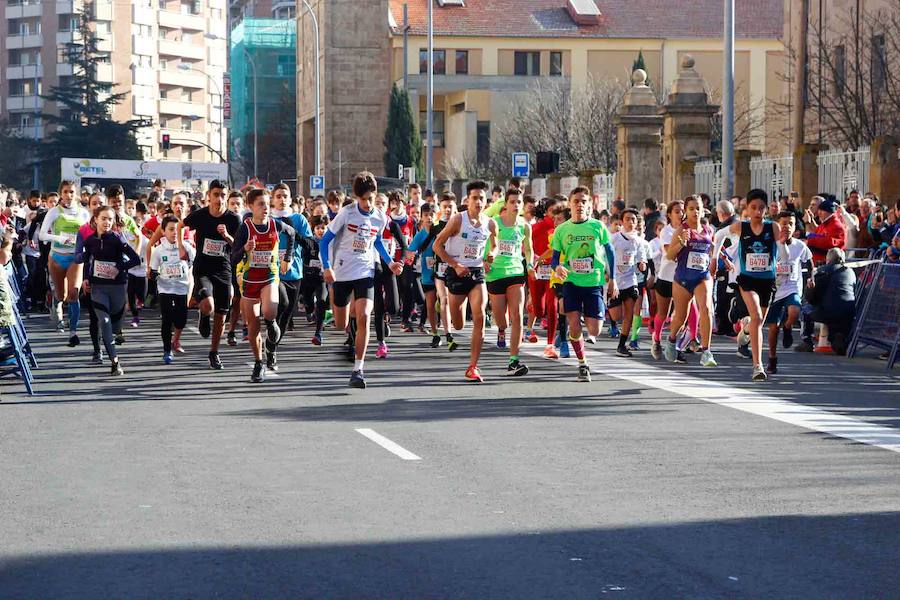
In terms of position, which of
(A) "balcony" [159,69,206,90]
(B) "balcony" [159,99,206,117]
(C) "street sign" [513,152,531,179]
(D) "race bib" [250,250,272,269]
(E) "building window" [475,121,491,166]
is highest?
(A) "balcony" [159,69,206,90]

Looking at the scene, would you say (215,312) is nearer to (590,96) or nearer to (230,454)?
(230,454)

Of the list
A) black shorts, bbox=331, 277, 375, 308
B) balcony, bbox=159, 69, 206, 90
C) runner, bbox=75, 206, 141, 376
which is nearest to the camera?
black shorts, bbox=331, 277, 375, 308

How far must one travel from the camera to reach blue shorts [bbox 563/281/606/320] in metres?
15.5

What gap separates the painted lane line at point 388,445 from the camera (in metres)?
10.2

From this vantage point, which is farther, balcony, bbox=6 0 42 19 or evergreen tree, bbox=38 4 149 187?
balcony, bbox=6 0 42 19

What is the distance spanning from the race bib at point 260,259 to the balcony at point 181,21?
4985 inches

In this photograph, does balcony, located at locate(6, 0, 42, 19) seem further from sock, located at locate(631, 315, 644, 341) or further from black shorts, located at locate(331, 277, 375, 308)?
black shorts, located at locate(331, 277, 375, 308)

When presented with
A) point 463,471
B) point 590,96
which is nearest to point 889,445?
point 463,471

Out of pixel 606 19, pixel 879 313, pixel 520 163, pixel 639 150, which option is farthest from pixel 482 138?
pixel 879 313

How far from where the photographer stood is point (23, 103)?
13488cm

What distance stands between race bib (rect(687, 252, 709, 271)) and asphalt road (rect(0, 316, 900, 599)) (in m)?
1.83

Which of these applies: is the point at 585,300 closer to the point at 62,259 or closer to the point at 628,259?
the point at 628,259

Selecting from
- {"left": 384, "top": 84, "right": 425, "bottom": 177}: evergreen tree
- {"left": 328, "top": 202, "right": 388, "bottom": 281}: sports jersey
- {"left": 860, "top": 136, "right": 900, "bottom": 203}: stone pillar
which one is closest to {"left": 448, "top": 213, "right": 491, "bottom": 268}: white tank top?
{"left": 328, "top": 202, "right": 388, "bottom": 281}: sports jersey

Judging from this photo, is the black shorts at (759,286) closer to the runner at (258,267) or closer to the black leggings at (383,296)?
the black leggings at (383,296)
